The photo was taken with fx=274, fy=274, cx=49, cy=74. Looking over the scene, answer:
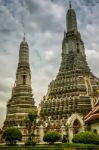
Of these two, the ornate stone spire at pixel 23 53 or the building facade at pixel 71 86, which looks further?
the ornate stone spire at pixel 23 53

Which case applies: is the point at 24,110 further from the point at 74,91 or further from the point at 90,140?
the point at 90,140

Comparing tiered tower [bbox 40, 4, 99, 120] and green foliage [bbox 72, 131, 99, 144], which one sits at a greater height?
tiered tower [bbox 40, 4, 99, 120]

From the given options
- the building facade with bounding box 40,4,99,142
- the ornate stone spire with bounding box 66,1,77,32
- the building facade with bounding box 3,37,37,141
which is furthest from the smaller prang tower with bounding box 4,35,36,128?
the ornate stone spire with bounding box 66,1,77,32

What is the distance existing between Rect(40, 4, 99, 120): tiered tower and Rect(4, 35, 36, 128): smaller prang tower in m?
4.37

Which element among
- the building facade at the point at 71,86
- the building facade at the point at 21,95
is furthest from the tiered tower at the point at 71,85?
the building facade at the point at 21,95

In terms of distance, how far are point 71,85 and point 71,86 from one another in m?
0.55

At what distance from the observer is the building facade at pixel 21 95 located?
66812 millimetres

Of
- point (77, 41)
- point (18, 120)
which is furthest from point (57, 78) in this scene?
point (18, 120)

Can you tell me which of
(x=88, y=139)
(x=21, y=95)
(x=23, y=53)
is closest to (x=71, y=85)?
Answer: (x=21, y=95)

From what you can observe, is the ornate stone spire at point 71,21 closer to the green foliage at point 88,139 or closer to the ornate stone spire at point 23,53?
the ornate stone spire at point 23,53

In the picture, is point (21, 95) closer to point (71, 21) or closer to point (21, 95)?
point (21, 95)

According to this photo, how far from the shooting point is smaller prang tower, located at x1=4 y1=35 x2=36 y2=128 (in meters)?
66.8

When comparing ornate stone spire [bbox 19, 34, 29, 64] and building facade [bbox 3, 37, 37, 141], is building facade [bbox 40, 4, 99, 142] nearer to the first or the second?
building facade [bbox 3, 37, 37, 141]

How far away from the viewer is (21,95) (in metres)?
70.7
